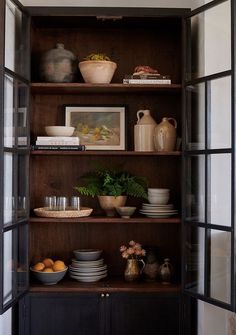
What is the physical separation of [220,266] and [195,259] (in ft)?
0.59

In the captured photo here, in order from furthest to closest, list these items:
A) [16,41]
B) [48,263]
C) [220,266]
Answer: [48,263]
[16,41]
[220,266]

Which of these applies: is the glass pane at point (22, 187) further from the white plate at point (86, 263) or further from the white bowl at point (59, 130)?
the white plate at point (86, 263)

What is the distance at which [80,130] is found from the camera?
9.54 feet

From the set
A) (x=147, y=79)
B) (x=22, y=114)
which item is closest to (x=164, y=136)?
(x=147, y=79)

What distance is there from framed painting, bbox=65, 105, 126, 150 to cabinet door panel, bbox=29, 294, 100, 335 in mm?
951

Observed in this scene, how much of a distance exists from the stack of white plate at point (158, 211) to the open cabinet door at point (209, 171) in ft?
0.49

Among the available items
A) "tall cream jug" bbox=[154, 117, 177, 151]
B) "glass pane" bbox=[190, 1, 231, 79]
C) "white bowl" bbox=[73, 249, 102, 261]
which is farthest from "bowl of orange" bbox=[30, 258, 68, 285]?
"glass pane" bbox=[190, 1, 231, 79]

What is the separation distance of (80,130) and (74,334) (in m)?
1.25

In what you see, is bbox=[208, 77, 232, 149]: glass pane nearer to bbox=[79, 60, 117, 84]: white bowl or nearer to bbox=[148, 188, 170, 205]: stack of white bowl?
bbox=[148, 188, 170, 205]: stack of white bowl

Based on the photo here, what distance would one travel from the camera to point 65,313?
8.58ft

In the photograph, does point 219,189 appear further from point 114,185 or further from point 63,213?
point 63,213

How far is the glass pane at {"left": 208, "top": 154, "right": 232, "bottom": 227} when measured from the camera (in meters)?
2.36

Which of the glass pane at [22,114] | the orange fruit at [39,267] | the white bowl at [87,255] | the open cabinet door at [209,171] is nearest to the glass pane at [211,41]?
the open cabinet door at [209,171]

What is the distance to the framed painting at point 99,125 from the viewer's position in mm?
2900
